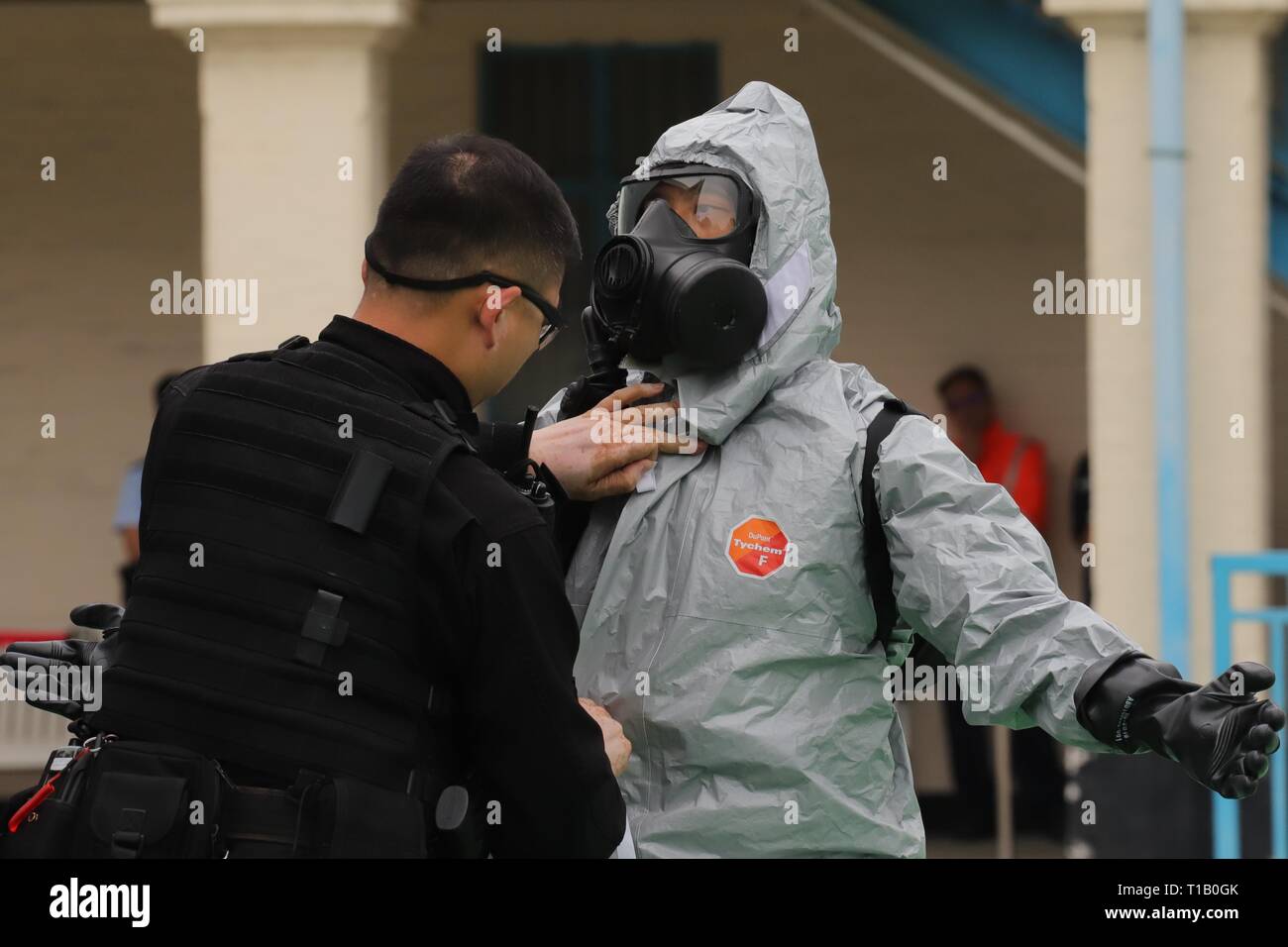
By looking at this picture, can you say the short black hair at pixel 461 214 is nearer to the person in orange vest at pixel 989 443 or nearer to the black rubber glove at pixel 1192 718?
the black rubber glove at pixel 1192 718

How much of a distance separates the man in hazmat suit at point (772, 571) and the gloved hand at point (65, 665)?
0.59m

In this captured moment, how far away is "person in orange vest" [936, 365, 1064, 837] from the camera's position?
6191 millimetres

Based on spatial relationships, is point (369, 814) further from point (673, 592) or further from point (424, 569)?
point (673, 592)

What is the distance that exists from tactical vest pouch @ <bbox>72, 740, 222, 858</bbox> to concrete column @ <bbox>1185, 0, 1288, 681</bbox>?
3.57 m

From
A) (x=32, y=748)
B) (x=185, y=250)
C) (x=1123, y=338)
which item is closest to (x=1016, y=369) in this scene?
(x=1123, y=338)

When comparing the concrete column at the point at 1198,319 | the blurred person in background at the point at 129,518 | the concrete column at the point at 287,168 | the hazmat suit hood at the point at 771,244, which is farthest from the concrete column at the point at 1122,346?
the blurred person in background at the point at 129,518

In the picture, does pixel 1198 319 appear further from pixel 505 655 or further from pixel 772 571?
pixel 505 655

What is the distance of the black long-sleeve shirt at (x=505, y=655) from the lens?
1.74 m

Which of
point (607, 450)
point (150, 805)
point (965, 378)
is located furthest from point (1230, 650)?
point (150, 805)

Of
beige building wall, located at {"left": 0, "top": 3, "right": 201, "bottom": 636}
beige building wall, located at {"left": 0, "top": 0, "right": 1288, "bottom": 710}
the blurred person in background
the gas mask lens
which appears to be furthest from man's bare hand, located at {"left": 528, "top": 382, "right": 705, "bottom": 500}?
beige building wall, located at {"left": 0, "top": 3, "right": 201, "bottom": 636}

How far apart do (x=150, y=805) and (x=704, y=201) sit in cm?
108

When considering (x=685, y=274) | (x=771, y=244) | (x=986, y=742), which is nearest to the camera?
(x=685, y=274)

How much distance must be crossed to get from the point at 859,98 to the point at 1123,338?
2136 millimetres

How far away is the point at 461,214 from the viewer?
6.16 feet
